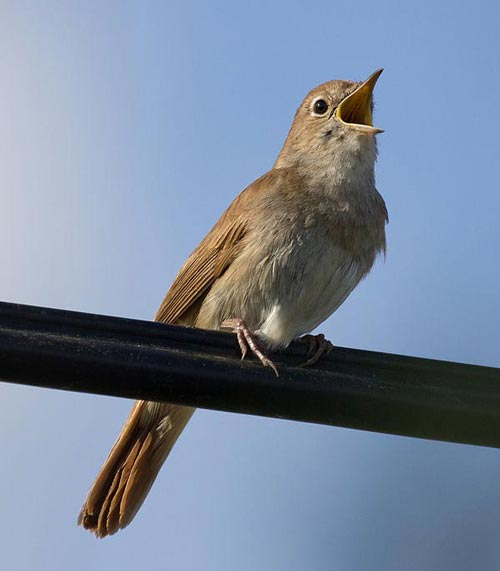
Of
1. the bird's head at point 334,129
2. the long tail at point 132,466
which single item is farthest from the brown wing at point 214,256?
the long tail at point 132,466

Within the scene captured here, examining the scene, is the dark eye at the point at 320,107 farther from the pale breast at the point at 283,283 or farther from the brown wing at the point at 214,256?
the pale breast at the point at 283,283

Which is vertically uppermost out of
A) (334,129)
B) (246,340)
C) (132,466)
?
(334,129)

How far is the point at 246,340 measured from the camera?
4676 millimetres

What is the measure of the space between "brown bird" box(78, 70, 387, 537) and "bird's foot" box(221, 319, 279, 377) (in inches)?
1.0

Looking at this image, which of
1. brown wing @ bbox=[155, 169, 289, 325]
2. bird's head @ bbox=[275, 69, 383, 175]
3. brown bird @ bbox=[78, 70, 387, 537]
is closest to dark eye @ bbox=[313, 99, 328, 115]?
bird's head @ bbox=[275, 69, 383, 175]

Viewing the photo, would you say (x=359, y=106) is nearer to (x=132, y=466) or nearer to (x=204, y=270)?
(x=204, y=270)

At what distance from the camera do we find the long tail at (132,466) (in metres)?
5.36

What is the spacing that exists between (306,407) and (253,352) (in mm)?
847

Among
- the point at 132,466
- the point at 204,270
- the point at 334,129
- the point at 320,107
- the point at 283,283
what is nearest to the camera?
the point at 283,283

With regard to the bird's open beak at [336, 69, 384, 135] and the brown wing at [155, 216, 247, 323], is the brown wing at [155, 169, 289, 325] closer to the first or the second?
the brown wing at [155, 216, 247, 323]

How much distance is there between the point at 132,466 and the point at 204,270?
40.8 inches

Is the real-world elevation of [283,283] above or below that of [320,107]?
below

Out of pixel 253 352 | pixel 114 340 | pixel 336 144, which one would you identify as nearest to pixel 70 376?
pixel 114 340

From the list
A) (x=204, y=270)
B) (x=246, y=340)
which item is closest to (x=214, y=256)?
(x=204, y=270)
